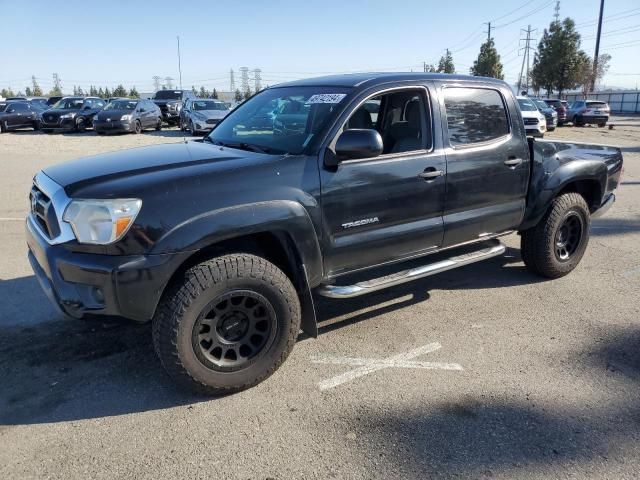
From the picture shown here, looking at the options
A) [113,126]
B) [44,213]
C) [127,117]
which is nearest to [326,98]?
[44,213]

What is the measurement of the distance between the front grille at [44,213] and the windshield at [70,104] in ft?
80.6

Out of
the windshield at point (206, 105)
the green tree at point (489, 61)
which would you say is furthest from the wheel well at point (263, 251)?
the green tree at point (489, 61)

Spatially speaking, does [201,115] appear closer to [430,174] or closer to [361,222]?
[430,174]

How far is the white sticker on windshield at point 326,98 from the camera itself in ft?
11.8

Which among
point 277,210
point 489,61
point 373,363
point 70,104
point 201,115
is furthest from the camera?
point 489,61

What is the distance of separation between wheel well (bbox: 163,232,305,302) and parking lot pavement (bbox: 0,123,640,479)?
689mm

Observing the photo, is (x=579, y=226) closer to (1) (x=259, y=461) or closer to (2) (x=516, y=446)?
(2) (x=516, y=446)

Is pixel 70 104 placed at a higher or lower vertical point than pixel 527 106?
higher

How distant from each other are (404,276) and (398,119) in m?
1.28

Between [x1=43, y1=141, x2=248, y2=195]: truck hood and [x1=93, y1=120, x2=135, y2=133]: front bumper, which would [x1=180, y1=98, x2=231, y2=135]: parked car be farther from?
[x1=43, y1=141, x2=248, y2=195]: truck hood

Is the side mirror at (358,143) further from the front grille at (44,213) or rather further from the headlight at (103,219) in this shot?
the front grille at (44,213)

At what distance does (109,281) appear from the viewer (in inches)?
107

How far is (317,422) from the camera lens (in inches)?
114

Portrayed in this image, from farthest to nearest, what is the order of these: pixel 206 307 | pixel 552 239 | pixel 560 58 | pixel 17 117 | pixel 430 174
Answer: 1. pixel 560 58
2. pixel 17 117
3. pixel 552 239
4. pixel 430 174
5. pixel 206 307
